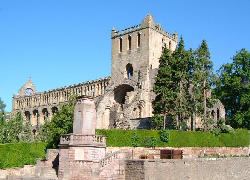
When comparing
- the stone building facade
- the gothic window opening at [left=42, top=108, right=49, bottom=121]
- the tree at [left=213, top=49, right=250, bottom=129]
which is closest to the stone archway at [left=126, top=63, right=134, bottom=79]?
the stone building facade

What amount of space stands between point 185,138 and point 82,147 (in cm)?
1163

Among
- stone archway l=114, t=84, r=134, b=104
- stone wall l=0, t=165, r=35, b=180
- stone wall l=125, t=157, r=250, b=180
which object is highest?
stone archway l=114, t=84, r=134, b=104

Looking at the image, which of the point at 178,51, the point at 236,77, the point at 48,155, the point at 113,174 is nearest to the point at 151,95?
the point at 178,51

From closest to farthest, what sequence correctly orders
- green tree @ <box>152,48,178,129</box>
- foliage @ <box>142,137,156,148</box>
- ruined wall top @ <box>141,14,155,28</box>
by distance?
foliage @ <box>142,137,156,148</box> → green tree @ <box>152,48,178,129</box> → ruined wall top @ <box>141,14,155,28</box>

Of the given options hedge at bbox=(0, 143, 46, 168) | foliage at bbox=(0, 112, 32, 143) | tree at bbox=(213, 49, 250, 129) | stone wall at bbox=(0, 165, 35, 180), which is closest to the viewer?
stone wall at bbox=(0, 165, 35, 180)

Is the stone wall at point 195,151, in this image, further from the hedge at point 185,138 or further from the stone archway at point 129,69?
the stone archway at point 129,69

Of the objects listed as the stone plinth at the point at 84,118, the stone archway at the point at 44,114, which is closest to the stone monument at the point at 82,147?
the stone plinth at the point at 84,118

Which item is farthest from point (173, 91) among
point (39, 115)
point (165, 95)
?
point (39, 115)

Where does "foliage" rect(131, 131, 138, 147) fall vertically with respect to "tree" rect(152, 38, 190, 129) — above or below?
below

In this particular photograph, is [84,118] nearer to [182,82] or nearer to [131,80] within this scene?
[182,82]

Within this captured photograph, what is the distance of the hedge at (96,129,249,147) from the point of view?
2958cm

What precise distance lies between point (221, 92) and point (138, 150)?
84.3ft

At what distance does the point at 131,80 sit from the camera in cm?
4734

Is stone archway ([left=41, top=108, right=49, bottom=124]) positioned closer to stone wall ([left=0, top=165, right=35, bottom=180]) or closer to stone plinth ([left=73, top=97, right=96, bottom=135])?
stone wall ([left=0, top=165, right=35, bottom=180])
